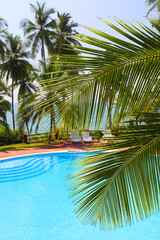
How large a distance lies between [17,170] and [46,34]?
1689 cm

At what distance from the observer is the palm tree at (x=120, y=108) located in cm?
127

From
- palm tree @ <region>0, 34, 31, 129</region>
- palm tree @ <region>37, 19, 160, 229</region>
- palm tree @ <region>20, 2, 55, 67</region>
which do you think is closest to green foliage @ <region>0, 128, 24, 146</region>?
palm tree @ <region>0, 34, 31, 129</region>

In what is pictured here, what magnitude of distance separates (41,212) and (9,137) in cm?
1147

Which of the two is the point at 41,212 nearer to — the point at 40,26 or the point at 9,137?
the point at 9,137

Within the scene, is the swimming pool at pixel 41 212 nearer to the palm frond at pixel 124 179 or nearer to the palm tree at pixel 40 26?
the palm frond at pixel 124 179

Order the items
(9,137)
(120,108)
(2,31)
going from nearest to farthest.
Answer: (120,108) → (9,137) → (2,31)

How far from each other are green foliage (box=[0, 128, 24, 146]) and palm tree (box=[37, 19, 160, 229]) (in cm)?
1545

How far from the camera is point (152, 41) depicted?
4.11 feet

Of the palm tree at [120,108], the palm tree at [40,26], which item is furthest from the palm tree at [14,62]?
the palm tree at [120,108]

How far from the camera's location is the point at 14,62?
23438 mm

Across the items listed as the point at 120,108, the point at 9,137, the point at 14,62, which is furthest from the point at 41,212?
the point at 14,62

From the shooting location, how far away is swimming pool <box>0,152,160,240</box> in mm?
5129

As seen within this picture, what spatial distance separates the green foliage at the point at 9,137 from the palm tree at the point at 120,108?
50.7ft

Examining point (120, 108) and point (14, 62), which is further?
point (14, 62)
